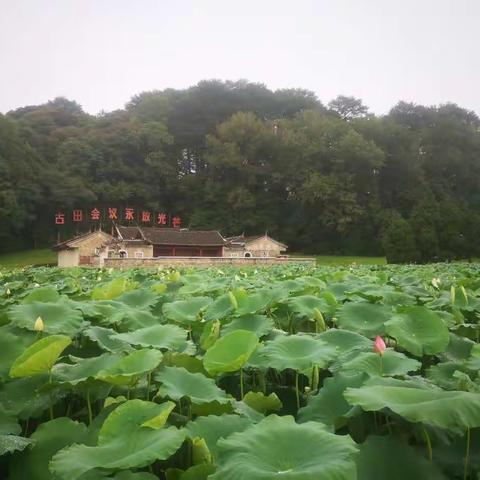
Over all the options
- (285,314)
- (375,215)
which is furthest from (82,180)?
(285,314)

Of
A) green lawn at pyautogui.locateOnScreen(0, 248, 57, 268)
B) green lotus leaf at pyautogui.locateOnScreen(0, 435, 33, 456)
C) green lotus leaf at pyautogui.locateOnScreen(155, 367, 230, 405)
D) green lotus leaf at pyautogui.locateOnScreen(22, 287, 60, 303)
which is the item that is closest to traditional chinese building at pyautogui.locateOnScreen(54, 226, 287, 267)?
green lawn at pyautogui.locateOnScreen(0, 248, 57, 268)

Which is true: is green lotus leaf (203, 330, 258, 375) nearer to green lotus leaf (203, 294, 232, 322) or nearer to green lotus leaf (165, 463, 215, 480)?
green lotus leaf (165, 463, 215, 480)

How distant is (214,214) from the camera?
45.5 meters

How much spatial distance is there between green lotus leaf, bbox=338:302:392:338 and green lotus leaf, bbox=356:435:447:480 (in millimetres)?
1029

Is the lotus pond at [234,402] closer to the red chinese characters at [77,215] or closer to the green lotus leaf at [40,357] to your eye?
the green lotus leaf at [40,357]

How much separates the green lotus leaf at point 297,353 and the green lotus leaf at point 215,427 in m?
0.31

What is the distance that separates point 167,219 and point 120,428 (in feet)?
158

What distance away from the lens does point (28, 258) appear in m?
41.6

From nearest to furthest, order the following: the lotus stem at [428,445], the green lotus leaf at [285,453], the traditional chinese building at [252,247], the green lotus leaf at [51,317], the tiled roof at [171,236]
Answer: the green lotus leaf at [285,453]
the lotus stem at [428,445]
the green lotus leaf at [51,317]
the tiled roof at [171,236]
the traditional chinese building at [252,247]

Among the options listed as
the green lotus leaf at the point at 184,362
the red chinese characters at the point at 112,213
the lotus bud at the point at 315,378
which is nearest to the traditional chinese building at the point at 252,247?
the red chinese characters at the point at 112,213

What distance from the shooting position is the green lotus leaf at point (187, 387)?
3.90ft

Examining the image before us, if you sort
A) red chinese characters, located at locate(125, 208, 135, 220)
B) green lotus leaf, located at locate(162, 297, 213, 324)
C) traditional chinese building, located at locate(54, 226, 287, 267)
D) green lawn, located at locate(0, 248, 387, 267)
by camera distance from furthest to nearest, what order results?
red chinese characters, located at locate(125, 208, 135, 220), green lawn, located at locate(0, 248, 387, 267), traditional chinese building, located at locate(54, 226, 287, 267), green lotus leaf, located at locate(162, 297, 213, 324)

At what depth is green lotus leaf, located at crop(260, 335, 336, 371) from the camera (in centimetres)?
138

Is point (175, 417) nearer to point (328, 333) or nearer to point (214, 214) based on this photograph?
point (328, 333)
